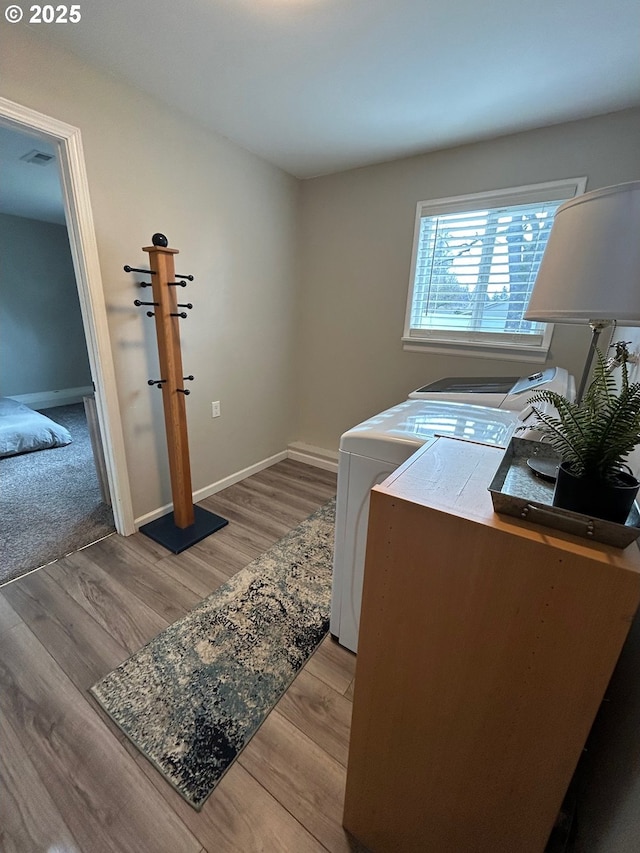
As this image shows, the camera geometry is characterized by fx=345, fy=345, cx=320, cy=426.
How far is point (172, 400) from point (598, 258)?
1.90 meters

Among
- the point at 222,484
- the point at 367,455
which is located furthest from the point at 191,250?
the point at 367,455

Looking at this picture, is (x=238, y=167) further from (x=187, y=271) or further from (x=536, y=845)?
(x=536, y=845)

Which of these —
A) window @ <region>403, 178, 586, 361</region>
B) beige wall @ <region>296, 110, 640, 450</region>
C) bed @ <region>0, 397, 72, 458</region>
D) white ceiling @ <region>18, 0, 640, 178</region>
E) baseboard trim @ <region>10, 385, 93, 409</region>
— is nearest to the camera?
white ceiling @ <region>18, 0, 640, 178</region>

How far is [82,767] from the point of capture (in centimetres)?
104

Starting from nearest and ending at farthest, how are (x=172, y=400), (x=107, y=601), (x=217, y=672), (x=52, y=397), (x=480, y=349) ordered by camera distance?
(x=217, y=672), (x=107, y=601), (x=172, y=400), (x=480, y=349), (x=52, y=397)

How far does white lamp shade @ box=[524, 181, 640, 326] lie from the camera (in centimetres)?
64

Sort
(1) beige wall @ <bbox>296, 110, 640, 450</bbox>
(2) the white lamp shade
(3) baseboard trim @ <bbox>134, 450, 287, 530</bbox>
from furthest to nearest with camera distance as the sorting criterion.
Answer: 1. (3) baseboard trim @ <bbox>134, 450, 287, 530</bbox>
2. (1) beige wall @ <bbox>296, 110, 640, 450</bbox>
3. (2) the white lamp shade

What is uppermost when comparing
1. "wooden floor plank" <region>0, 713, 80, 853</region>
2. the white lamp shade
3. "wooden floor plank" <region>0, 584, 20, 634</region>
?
the white lamp shade

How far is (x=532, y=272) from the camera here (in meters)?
2.09

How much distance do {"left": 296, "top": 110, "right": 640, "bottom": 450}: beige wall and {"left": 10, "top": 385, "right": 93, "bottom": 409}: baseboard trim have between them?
3484 mm

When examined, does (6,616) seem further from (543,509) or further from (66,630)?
(543,509)

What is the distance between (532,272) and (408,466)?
1.97 meters

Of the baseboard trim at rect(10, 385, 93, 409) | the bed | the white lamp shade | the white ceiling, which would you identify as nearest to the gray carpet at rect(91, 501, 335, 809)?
the white lamp shade

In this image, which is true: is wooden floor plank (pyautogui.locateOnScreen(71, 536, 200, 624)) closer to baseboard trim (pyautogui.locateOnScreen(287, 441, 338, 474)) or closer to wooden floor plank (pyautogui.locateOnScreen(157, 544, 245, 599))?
wooden floor plank (pyautogui.locateOnScreen(157, 544, 245, 599))
